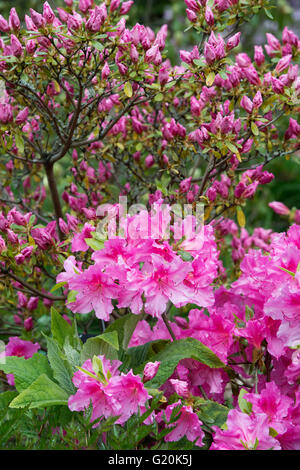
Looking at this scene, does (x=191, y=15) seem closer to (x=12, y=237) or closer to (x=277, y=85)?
(x=277, y=85)

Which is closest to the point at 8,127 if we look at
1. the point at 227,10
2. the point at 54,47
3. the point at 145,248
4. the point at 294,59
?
the point at 54,47

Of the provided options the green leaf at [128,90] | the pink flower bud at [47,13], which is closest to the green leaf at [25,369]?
the green leaf at [128,90]

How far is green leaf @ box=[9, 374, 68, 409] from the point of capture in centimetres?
102

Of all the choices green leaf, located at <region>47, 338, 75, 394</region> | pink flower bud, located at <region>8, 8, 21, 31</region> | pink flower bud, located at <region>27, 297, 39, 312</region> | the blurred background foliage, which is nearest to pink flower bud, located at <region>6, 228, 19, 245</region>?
green leaf, located at <region>47, 338, 75, 394</region>

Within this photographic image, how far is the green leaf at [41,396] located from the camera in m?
1.02

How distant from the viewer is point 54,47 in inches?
48.8

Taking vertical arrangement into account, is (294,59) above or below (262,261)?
above

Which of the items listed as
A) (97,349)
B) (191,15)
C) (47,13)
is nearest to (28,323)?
(97,349)

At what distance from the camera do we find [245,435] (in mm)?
985

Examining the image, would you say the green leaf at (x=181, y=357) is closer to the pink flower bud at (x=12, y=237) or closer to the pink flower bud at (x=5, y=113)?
the pink flower bud at (x=12, y=237)

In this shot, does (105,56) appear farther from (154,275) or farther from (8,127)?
(154,275)

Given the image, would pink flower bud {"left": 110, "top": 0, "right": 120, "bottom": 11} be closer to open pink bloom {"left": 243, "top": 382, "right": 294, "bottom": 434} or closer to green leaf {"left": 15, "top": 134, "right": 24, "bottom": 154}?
green leaf {"left": 15, "top": 134, "right": 24, "bottom": 154}

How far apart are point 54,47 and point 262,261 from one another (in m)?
0.64

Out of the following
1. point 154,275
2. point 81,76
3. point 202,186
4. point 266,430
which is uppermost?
point 81,76
